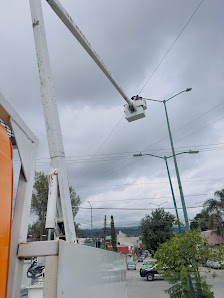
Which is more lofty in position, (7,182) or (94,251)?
(7,182)

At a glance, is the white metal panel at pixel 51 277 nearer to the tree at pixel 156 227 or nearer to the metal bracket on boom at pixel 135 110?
the metal bracket on boom at pixel 135 110

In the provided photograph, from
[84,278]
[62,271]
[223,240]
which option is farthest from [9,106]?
[223,240]

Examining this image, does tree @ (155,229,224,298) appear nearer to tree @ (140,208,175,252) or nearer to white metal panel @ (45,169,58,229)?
white metal panel @ (45,169,58,229)

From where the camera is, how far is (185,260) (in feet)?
22.9

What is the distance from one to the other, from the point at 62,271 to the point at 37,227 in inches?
764

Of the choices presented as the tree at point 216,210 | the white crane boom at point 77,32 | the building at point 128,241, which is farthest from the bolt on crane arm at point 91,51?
the building at point 128,241

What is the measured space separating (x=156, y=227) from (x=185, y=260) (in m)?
Answer: 32.7

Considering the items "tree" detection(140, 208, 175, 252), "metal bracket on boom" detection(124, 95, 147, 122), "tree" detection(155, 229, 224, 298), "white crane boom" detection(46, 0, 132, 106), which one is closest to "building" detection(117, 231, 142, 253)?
"tree" detection(140, 208, 175, 252)

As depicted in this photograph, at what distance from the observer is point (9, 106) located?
141 centimetres

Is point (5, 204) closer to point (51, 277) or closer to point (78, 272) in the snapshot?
point (51, 277)

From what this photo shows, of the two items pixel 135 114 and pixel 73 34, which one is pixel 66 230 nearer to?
pixel 73 34

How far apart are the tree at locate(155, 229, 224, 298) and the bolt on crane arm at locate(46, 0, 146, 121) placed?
456cm

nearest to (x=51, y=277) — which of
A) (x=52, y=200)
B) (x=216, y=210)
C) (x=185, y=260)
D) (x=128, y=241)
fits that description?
(x=52, y=200)

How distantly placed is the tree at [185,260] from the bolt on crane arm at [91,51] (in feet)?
15.0
